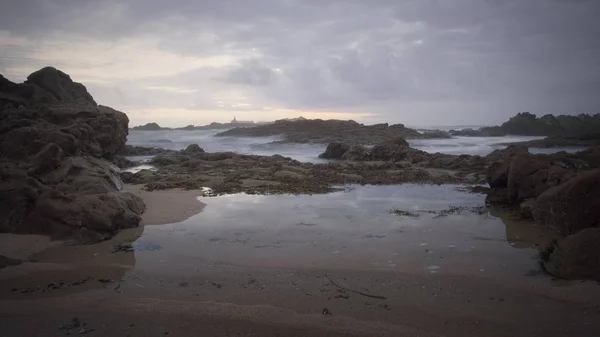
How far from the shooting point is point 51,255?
6059 mm

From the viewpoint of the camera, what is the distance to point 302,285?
502 centimetres

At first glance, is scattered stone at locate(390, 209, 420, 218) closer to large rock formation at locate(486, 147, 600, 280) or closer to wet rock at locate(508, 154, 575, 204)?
large rock formation at locate(486, 147, 600, 280)

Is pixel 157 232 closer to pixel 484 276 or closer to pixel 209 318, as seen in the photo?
pixel 209 318

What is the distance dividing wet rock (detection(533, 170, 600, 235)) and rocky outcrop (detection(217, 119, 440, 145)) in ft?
111

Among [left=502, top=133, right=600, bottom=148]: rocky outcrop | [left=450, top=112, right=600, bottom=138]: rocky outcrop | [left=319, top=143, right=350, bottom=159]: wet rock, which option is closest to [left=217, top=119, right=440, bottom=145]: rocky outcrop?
[left=450, top=112, right=600, bottom=138]: rocky outcrop

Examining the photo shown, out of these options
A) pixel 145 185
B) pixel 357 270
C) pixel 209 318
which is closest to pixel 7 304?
pixel 209 318

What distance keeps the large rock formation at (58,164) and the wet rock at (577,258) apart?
6943 millimetres

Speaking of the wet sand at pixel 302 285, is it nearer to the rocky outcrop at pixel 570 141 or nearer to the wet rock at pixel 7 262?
the wet rock at pixel 7 262

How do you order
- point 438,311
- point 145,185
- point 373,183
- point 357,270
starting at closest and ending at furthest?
1. point 438,311
2. point 357,270
3. point 145,185
4. point 373,183

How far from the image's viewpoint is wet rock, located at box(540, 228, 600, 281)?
496 cm

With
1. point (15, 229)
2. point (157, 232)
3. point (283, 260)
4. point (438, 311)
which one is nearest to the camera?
point (438, 311)

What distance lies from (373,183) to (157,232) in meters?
8.77

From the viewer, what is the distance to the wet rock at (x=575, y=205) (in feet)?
21.0

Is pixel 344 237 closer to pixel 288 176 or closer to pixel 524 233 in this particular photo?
pixel 524 233
